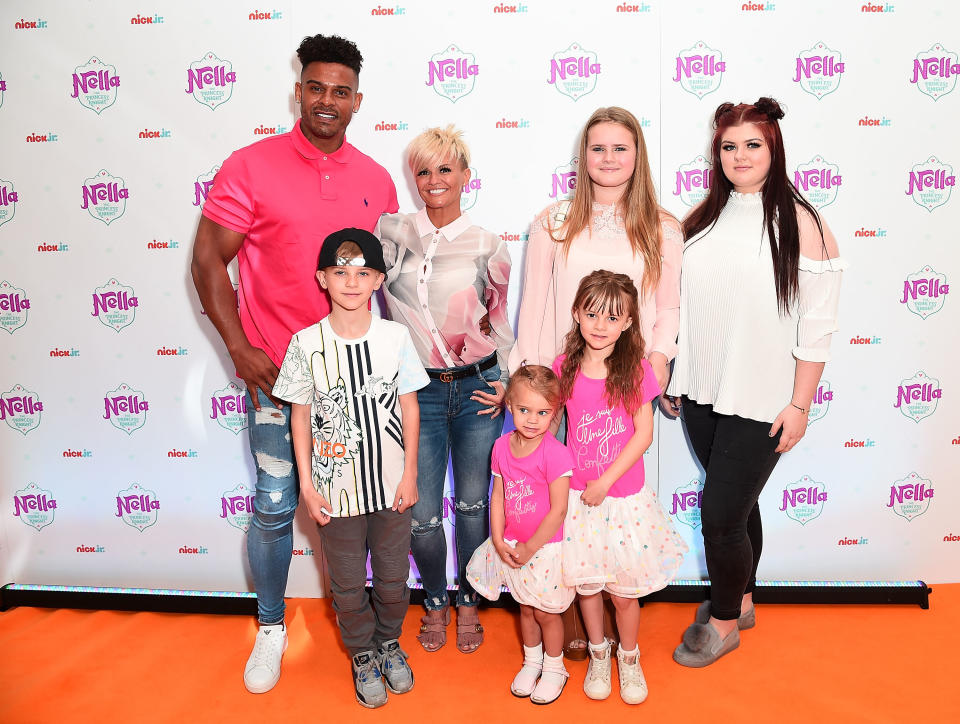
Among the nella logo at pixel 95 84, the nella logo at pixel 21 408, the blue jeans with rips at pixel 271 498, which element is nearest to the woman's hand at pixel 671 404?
the blue jeans with rips at pixel 271 498

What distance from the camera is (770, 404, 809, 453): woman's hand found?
88.7 inches

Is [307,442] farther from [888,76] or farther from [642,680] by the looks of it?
[888,76]

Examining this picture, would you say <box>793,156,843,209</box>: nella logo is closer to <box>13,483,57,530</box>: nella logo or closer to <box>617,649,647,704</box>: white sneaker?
<box>617,649,647,704</box>: white sneaker

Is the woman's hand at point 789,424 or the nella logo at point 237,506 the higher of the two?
the woman's hand at point 789,424

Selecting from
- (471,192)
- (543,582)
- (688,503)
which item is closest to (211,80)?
(471,192)

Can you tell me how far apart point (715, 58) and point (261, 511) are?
2.38 meters

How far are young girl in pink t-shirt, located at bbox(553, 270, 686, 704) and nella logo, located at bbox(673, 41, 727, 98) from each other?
1014mm

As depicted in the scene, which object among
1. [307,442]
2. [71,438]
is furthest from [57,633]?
[307,442]

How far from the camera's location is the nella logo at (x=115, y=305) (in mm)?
2871

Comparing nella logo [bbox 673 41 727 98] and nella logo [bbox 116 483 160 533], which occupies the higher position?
nella logo [bbox 673 41 727 98]

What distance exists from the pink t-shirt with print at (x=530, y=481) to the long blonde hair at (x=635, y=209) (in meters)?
0.61

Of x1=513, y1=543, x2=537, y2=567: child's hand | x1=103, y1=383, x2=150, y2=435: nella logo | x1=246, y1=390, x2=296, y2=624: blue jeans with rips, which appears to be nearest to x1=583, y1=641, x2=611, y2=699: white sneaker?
x1=513, y1=543, x2=537, y2=567: child's hand

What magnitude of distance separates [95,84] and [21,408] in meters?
1.42

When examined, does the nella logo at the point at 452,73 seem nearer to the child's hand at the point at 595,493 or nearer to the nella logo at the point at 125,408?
the child's hand at the point at 595,493
